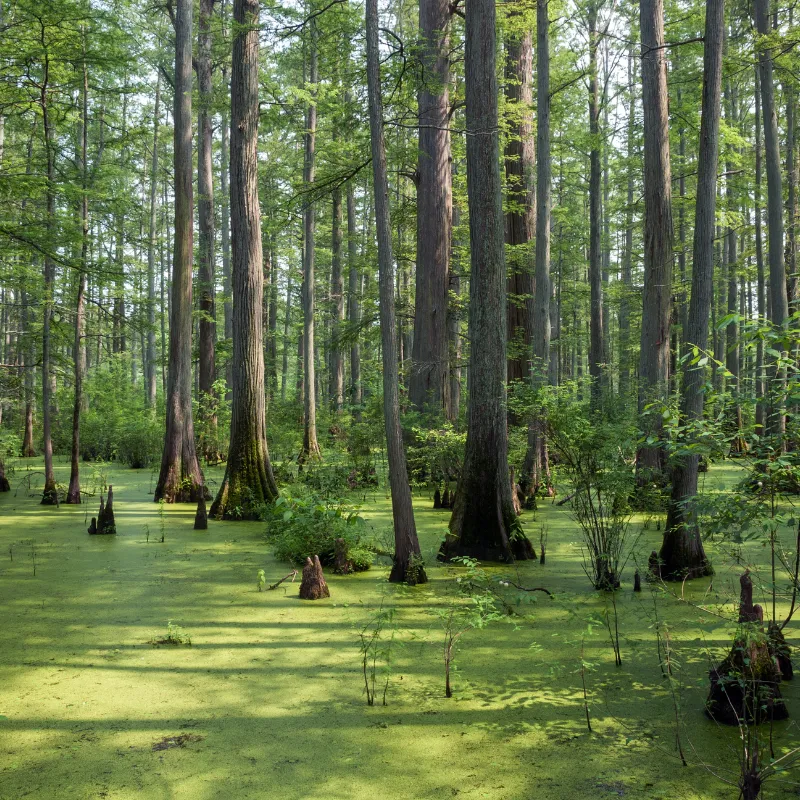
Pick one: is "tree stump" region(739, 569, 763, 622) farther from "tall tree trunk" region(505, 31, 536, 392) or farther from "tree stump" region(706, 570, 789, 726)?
"tall tree trunk" region(505, 31, 536, 392)

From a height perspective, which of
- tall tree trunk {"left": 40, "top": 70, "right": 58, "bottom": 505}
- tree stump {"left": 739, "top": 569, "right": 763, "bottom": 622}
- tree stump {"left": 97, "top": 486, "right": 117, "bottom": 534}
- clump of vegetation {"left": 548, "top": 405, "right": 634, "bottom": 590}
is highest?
tall tree trunk {"left": 40, "top": 70, "right": 58, "bottom": 505}

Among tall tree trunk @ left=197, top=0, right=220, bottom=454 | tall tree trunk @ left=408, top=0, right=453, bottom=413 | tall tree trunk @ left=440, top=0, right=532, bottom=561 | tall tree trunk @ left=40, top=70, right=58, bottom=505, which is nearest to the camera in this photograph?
tall tree trunk @ left=440, top=0, right=532, bottom=561

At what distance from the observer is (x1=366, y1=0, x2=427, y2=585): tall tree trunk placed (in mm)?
6027

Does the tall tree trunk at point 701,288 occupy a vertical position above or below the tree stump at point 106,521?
above

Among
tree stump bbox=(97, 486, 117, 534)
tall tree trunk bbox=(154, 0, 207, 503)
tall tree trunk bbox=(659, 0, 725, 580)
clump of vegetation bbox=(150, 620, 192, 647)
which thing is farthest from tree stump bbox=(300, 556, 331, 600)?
tall tree trunk bbox=(154, 0, 207, 503)

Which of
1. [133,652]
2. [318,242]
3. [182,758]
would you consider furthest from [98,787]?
[318,242]

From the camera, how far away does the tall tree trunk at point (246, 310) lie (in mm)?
9836

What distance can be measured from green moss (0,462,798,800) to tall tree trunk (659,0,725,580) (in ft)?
1.41

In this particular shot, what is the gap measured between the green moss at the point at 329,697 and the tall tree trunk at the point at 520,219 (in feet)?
21.3

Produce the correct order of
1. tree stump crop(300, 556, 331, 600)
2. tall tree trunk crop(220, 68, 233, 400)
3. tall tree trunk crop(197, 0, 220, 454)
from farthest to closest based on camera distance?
tall tree trunk crop(220, 68, 233, 400) → tall tree trunk crop(197, 0, 220, 454) → tree stump crop(300, 556, 331, 600)

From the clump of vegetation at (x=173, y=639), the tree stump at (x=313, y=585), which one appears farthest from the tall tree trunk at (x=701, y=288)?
the clump of vegetation at (x=173, y=639)

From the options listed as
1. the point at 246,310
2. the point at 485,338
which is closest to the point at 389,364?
the point at 485,338

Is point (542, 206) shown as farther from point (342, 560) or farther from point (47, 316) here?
point (47, 316)

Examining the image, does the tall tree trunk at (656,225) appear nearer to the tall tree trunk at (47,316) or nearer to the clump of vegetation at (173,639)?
the clump of vegetation at (173,639)
